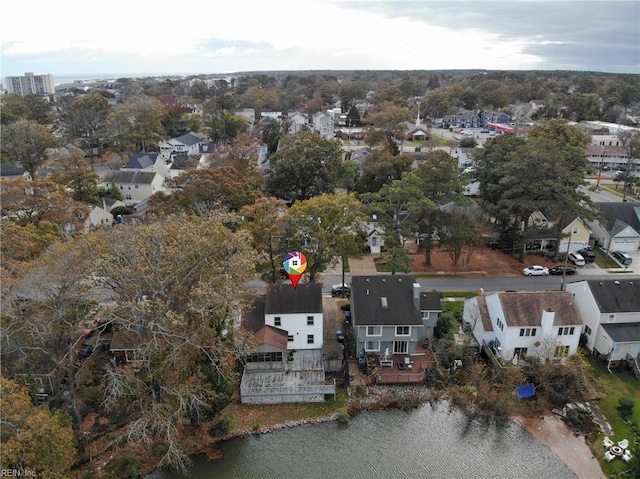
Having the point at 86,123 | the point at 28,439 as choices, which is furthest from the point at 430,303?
the point at 86,123

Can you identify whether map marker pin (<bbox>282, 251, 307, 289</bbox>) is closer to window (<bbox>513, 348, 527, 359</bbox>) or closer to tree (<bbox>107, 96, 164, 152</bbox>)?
window (<bbox>513, 348, 527, 359</bbox>)

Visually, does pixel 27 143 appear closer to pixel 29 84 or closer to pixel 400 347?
pixel 400 347

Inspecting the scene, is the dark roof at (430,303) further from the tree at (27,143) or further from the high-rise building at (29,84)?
the high-rise building at (29,84)

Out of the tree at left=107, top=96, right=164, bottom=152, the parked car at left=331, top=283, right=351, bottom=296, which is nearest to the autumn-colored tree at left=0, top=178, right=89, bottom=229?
the parked car at left=331, top=283, right=351, bottom=296

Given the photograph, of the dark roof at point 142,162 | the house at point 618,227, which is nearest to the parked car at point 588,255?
the house at point 618,227

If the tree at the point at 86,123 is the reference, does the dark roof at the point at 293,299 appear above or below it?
below

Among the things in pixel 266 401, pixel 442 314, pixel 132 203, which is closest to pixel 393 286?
pixel 442 314
